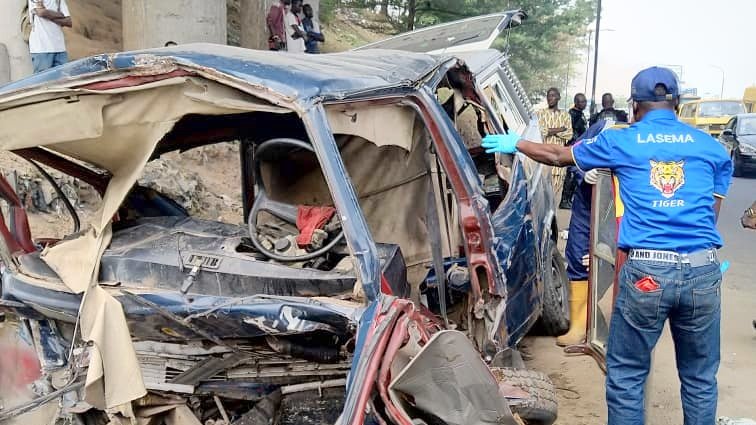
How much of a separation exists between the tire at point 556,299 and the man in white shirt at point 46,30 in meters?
4.87

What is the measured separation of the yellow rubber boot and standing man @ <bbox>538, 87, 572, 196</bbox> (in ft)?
14.5

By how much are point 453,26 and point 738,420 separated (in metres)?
3.65

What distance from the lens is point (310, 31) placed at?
35.9 ft

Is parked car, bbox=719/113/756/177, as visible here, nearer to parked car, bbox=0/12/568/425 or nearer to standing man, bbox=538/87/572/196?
standing man, bbox=538/87/572/196

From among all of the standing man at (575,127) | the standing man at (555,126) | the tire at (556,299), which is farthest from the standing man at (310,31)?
the tire at (556,299)

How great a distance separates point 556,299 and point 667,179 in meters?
2.17

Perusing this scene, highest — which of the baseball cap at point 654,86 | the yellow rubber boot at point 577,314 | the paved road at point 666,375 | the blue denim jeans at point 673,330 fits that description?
the baseball cap at point 654,86

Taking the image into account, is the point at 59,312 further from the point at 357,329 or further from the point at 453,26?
the point at 453,26

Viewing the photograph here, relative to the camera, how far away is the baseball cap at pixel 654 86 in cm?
322

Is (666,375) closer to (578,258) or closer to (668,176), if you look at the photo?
(578,258)

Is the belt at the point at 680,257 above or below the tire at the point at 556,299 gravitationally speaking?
above

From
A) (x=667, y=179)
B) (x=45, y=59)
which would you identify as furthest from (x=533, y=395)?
(x=45, y=59)

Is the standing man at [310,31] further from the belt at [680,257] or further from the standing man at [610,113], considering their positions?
the belt at [680,257]

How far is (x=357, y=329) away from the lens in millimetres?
2371
